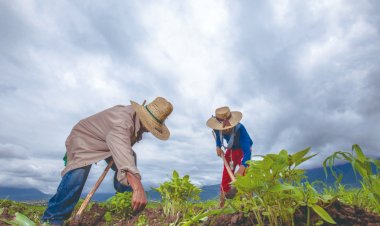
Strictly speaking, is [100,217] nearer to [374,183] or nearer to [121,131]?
[121,131]

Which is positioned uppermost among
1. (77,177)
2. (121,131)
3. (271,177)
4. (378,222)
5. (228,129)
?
(228,129)

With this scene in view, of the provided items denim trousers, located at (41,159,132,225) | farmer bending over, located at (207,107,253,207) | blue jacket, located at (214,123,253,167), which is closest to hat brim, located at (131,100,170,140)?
denim trousers, located at (41,159,132,225)

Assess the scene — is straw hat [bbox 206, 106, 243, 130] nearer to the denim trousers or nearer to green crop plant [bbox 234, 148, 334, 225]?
the denim trousers

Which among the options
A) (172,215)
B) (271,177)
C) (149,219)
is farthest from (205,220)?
(149,219)

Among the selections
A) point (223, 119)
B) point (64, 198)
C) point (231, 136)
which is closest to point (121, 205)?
point (64, 198)

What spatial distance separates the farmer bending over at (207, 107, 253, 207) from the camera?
617 cm

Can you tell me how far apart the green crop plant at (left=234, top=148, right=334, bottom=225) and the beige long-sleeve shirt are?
7.77ft

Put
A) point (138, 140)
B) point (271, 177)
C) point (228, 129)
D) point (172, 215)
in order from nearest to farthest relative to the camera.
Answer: point (271, 177), point (172, 215), point (138, 140), point (228, 129)

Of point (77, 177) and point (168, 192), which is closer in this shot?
point (168, 192)

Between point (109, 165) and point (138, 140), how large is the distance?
0.50m

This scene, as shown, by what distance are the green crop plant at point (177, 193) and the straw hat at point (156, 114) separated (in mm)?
833

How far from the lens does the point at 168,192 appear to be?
12.3 feet

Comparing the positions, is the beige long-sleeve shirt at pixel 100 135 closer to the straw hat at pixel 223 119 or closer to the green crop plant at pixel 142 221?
the green crop plant at pixel 142 221

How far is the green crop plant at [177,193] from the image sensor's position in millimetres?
3740
